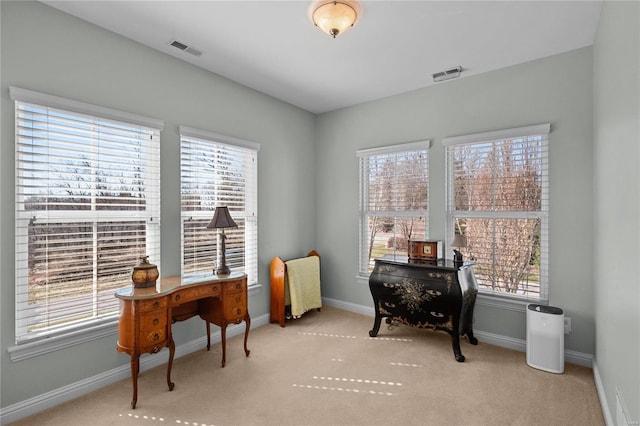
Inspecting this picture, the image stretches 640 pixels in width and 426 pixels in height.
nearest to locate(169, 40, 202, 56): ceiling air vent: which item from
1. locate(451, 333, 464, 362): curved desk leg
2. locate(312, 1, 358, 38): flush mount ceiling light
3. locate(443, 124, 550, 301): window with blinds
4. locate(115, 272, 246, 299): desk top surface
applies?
locate(312, 1, 358, 38): flush mount ceiling light

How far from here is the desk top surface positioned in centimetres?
227

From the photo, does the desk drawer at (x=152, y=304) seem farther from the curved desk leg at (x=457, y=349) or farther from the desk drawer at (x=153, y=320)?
the curved desk leg at (x=457, y=349)

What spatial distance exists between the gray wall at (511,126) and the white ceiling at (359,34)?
210 mm

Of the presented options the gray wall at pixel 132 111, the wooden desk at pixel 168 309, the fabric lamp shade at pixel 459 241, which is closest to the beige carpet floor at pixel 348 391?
the wooden desk at pixel 168 309

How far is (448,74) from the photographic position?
330 cm

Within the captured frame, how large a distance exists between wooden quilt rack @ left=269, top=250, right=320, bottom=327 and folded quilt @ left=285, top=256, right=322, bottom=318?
0.11 metres

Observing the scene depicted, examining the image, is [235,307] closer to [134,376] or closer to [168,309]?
[168,309]

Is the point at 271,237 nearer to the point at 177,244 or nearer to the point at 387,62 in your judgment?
the point at 177,244

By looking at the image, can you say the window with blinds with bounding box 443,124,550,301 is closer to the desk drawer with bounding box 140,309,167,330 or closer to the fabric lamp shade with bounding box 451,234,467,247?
the fabric lamp shade with bounding box 451,234,467,247

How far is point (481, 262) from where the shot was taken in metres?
3.33

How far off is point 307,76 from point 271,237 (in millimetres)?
1912

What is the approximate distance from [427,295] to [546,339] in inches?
38.7

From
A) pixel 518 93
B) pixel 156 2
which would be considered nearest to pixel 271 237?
pixel 156 2

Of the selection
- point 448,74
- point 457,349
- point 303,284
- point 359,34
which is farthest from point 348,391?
point 448,74
